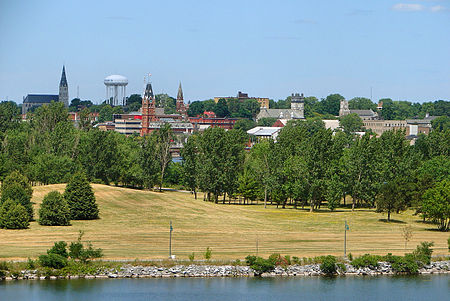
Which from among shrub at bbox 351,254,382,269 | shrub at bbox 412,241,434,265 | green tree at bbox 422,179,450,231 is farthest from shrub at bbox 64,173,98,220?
shrub at bbox 412,241,434,265

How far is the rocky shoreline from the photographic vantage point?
2422 inches

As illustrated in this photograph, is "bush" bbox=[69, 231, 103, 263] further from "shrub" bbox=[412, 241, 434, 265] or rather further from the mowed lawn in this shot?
"shrub" bbox=[412, 241, 434, 265]

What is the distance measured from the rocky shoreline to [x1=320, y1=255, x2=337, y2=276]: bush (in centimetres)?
41

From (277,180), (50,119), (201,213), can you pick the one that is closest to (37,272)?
(201,213)

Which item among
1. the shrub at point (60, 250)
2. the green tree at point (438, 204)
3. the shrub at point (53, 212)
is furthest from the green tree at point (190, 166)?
the shrub at point (60, 250)

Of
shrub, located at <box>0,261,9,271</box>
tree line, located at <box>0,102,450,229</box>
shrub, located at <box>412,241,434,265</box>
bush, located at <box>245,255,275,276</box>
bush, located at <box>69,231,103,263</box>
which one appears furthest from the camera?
tree line, located at <box>0,102,450,229</box>

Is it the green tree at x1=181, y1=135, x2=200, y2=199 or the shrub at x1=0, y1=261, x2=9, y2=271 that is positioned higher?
the green tree at x1=181, y1=135, x2=200, y2=199

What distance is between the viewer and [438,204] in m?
86.2

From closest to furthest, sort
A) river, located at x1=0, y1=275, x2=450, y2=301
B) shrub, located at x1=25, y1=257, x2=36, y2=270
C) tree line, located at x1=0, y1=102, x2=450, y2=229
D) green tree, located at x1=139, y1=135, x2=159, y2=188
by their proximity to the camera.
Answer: river, located at x1=0, y1=275, x2=450, y2=301
shrub, located at x1=25, y1=257, x2=36, y2=270
tree line, located at x1=0, y1=102, x2=450, y2=229
green tree, located at x1=139, y1=135, x2=159, y2=188

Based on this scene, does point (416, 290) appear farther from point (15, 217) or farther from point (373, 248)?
point (15, 217)

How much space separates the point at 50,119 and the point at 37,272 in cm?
9822

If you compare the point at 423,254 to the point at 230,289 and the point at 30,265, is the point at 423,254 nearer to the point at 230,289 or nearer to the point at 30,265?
the point at 230,289

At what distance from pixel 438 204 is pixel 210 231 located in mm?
25145

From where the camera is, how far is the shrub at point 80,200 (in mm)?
87781
